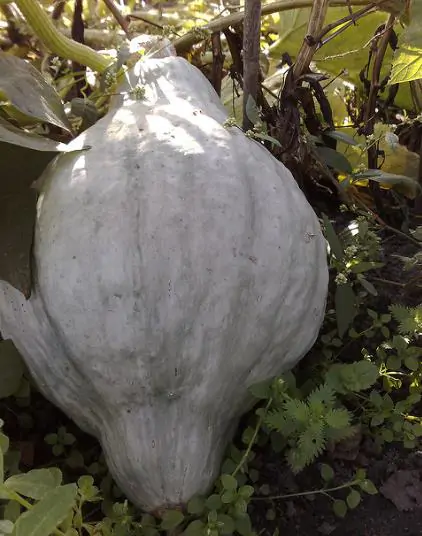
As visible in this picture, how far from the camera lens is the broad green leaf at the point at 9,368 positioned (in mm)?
917

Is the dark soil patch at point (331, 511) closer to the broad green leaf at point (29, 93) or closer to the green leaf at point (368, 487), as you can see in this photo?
the green leaf at point (368, 487)

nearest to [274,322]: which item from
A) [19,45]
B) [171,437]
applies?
[171,437]

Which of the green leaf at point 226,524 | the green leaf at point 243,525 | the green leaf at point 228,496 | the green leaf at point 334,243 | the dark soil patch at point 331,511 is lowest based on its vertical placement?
the dark soil patch at point 331,511

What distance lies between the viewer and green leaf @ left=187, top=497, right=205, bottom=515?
0.82m

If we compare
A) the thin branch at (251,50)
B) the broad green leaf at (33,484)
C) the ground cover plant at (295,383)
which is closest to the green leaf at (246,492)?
the ground cover plant at (295,383)

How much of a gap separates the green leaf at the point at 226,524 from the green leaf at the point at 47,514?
0.74ft

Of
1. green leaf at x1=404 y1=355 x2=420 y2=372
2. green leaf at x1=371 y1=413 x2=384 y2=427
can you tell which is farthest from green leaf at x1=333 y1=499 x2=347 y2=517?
green leaf at x1=404 y1=355 x2=420 y2=372

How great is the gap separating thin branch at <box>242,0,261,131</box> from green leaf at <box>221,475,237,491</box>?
61cm

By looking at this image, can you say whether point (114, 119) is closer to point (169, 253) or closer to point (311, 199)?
point (169, 253)

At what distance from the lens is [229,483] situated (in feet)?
2.68

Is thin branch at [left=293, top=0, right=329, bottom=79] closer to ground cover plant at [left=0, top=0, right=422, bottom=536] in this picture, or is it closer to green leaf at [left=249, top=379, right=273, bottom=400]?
ground cover plant at [left=0, top=0, right=422, bottom=536]

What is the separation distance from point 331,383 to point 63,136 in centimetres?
59

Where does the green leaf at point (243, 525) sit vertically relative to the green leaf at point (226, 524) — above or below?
below

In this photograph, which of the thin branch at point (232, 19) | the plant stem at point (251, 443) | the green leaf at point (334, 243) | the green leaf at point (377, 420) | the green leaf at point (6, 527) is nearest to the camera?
the green leaf at point (6, 527)
